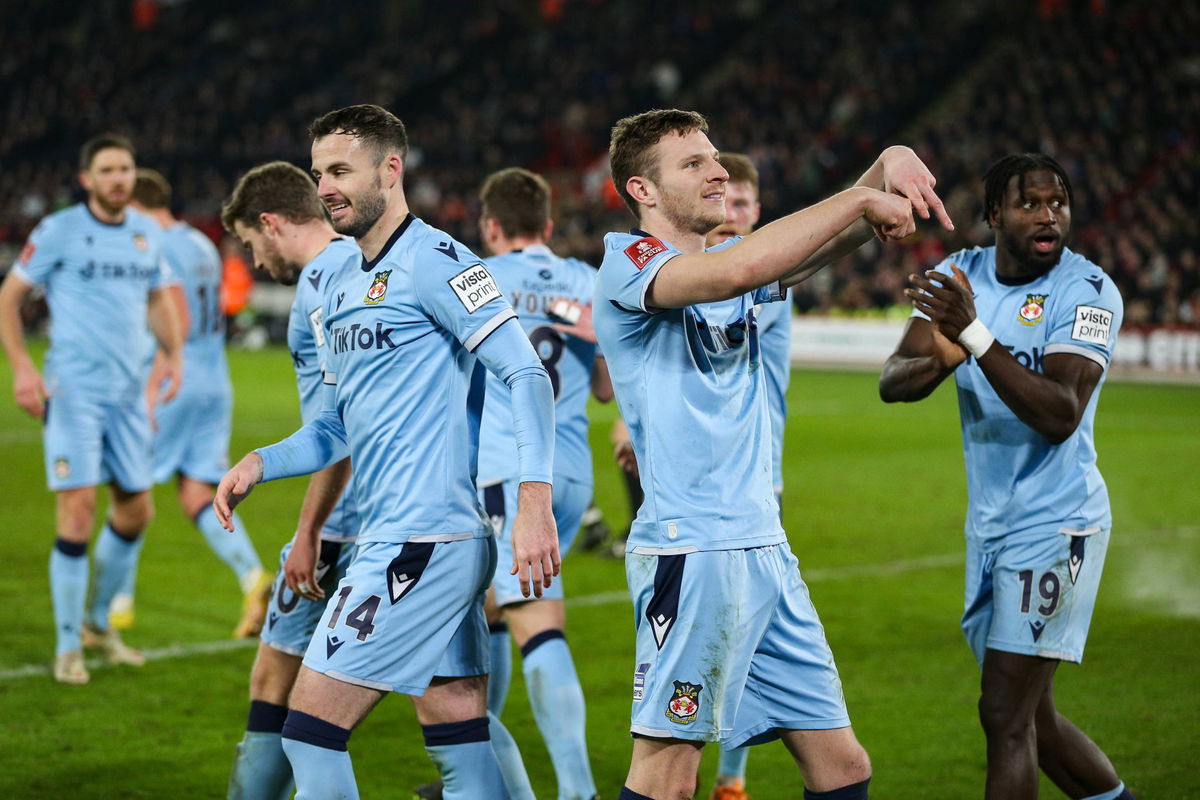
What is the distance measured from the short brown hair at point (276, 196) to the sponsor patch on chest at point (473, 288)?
125 cm

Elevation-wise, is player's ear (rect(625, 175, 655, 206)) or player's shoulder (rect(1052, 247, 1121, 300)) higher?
player's ear (rect(625, 175, 655, 206))

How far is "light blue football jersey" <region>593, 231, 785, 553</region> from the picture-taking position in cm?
360

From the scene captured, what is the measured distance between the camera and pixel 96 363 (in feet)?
24.5

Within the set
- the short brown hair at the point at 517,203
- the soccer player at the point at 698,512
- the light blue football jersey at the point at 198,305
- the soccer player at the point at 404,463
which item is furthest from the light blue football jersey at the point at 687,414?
the light blue football jersey at the point at 198,305

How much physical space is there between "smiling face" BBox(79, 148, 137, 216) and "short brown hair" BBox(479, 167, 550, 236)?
2.37m

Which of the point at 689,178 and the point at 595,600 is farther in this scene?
the point at 595,600

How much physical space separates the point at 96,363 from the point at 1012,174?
4.98 meters

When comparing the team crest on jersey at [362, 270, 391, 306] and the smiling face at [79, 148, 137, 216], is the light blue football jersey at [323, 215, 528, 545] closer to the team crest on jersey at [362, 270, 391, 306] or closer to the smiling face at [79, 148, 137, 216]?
the team crest on jersey at [362, 270, 391, 306]

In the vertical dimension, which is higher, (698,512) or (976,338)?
(976,338)

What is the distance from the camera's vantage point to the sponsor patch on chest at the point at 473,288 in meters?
3.76

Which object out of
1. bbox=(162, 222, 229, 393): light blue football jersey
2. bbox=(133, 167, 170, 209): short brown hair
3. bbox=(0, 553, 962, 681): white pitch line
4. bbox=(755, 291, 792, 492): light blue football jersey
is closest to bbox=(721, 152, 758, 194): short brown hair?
bbox=(755, 291, 792, 492): light blue football jersey

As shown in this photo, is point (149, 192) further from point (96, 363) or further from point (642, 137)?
point (642, 137)

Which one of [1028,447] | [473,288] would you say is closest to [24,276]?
[473,288]

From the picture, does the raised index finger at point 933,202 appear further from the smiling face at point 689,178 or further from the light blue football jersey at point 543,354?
the light blue football jersey at point 543,354
